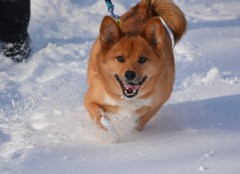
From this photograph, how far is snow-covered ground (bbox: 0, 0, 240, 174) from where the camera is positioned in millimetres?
3154

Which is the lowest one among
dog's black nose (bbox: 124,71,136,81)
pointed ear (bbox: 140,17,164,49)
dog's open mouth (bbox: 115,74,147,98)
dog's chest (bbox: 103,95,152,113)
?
dog's chest (bbox: 103,95,152,113)

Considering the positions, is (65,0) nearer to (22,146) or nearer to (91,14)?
(91,14)

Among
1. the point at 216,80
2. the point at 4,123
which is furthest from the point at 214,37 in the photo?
the point at 4,123

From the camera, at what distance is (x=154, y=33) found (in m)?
3.58

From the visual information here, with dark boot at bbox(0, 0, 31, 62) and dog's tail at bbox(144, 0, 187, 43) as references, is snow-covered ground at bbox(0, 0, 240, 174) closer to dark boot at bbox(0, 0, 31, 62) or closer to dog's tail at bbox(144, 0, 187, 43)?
dark boot at bbox(0, 0, 31, 62)

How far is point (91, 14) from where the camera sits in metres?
6.53

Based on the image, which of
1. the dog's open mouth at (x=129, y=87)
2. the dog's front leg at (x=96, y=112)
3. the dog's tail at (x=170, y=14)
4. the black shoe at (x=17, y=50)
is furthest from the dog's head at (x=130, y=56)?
the black shoe at (x=17, y=50)

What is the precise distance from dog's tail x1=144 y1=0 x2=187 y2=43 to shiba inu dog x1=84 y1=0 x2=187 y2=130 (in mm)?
401

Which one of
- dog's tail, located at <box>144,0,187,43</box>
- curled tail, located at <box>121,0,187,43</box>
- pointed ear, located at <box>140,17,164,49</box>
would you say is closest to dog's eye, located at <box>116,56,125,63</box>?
pointed ear, located at <box>140,17,164,49</box>

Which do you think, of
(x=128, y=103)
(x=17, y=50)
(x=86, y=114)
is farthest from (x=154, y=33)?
(x=17, y=50)

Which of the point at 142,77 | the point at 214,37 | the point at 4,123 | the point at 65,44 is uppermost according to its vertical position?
the point at 142,77

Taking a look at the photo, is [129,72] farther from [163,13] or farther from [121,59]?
[163,13]

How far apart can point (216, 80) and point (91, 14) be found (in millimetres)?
2306

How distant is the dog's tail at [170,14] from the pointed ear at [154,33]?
0.67 metres
